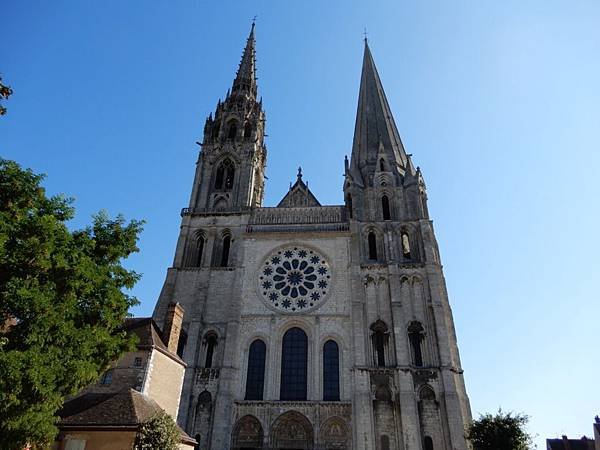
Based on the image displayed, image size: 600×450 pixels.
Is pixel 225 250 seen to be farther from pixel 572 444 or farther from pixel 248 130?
pixel 572 444

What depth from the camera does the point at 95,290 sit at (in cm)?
1131

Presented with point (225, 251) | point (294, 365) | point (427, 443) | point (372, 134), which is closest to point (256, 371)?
point (294, 365)

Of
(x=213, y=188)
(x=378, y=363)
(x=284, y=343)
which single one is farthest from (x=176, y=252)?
(x=378, y=363)

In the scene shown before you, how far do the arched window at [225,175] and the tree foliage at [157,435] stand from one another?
20.0 m

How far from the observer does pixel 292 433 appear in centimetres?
2191

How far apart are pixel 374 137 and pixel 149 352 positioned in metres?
23.6

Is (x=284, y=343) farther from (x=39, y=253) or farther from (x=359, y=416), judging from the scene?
(x=39, y=253)

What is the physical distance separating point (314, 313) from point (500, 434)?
35.7ft

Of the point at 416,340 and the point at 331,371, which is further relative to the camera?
the point at 416,340

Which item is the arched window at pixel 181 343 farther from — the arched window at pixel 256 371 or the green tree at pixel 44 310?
the green tree at pixel 44 310

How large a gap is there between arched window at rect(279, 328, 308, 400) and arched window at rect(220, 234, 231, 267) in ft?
20.6

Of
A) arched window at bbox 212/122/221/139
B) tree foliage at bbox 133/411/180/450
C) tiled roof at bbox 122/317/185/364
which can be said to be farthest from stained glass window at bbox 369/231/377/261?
tree foliage at bbox 133/411/180/450

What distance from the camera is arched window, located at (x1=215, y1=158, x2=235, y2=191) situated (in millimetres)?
31422

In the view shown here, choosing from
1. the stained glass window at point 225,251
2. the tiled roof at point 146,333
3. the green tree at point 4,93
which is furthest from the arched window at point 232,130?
the green tree at point 4,93
